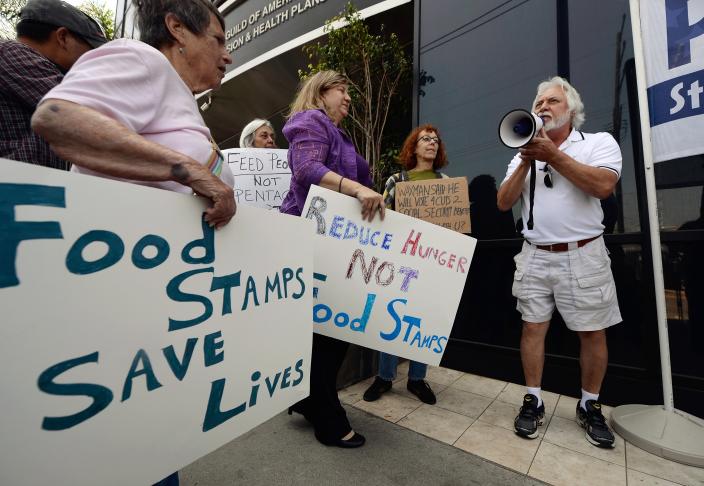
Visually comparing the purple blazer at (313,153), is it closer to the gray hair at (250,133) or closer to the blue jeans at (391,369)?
the blue jeans at (391,369)

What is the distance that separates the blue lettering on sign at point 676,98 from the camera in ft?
5.85

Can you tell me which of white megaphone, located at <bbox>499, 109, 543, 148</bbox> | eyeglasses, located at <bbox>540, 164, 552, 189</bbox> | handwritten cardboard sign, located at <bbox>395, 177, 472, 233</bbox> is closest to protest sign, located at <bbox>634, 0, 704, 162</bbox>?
eyeglasses, located at <bbox>540, 164, 552, 189</bbox>

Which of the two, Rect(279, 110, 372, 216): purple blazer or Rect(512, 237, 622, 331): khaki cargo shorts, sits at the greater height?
Rect(279, 110, 372, 216): purple blazer

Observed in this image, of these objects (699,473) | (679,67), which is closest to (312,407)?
(699,473)

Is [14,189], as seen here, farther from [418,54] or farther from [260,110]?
[260,110]

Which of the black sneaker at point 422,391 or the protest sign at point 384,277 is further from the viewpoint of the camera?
the black sneaker at point 422,391

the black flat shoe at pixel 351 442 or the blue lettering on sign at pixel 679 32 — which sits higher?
the blue lettering on sign at pixel 679 32

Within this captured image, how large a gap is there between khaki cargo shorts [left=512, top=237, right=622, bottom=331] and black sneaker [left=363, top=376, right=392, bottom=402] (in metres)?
1.05

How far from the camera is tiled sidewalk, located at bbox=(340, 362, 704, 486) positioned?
1622 millimetres

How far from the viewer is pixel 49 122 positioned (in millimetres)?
663

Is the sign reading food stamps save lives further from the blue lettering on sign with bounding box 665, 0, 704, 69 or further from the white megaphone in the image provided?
the blue lettering on sign with bounding box 665, 0, 704, 69

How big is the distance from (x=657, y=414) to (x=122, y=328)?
2587 mm

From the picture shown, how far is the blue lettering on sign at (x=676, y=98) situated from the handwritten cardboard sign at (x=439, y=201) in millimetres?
1075

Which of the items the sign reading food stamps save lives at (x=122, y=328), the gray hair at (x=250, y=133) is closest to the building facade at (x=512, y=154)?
the gray hair at (x=250, y=133)
